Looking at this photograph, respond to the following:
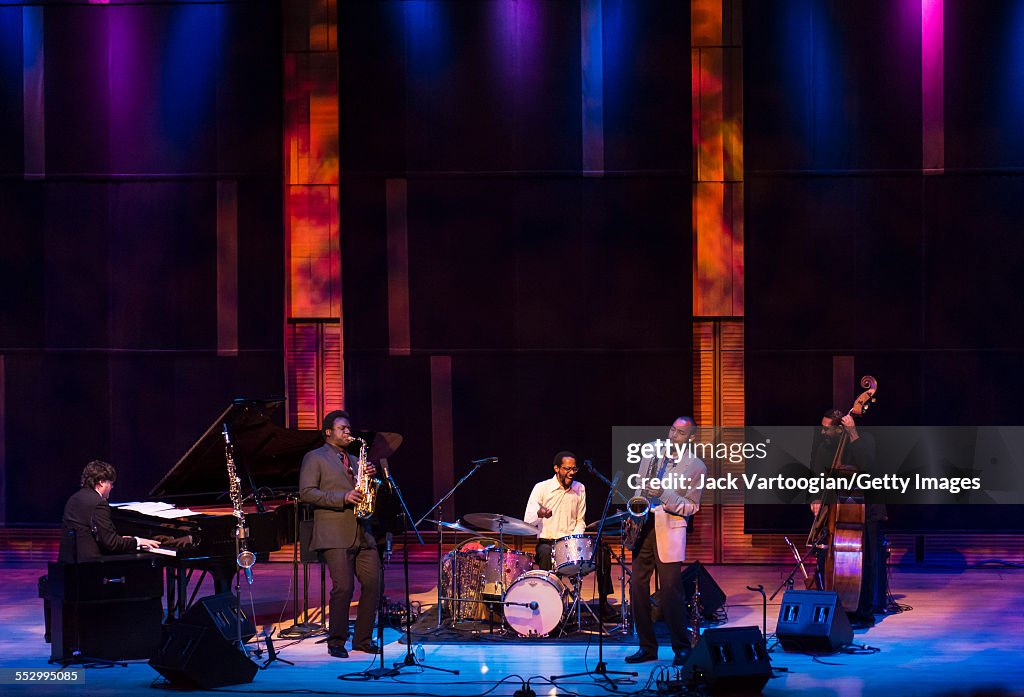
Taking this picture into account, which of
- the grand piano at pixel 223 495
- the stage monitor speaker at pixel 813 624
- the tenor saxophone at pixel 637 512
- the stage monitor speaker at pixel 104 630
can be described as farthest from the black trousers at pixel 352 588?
the stage monitor speaker at pixel 813 624

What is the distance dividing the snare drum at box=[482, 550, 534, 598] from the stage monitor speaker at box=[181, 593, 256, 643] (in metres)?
1.96

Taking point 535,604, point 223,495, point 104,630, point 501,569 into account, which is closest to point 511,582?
point 501,569

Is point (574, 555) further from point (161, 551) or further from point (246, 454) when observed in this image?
point (161, 551)

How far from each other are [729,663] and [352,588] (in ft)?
8.91

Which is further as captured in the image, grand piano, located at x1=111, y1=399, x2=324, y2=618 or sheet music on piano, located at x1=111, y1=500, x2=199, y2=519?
sheet music on piano, located at x1=111, y1=500, x2=199, y2=519

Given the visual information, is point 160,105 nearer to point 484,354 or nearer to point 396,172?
point 396,172

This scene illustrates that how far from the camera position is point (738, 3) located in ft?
40.5

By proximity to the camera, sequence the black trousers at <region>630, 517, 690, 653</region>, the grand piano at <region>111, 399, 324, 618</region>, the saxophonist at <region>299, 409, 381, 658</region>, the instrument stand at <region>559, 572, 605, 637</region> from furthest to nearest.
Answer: the instrument stand at <region>559, 572, 605, 637</region>
the grand piano at <region>111, 399, 324, 618</region>
the saxophonist at <region>299, 409, 381, 658</region>
the black trousers at <region>630, 517, 690, 653</region>

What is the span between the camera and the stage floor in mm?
7855

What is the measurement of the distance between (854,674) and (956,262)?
516 centimetres

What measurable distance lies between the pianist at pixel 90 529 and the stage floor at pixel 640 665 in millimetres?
760

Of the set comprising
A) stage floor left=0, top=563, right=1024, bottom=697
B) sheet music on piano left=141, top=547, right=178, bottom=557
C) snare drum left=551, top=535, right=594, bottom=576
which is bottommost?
stage floor left=0, top=563, right=1024, bottom=697

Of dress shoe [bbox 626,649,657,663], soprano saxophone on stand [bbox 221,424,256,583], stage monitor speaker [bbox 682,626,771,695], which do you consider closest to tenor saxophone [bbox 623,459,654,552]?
dress shoe [bbox 626,649,657,663]

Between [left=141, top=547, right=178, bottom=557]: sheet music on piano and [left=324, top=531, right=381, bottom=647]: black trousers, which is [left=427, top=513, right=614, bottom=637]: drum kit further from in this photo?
[left=141, top=547, right=178, bottom=557]: sheet music on piano
